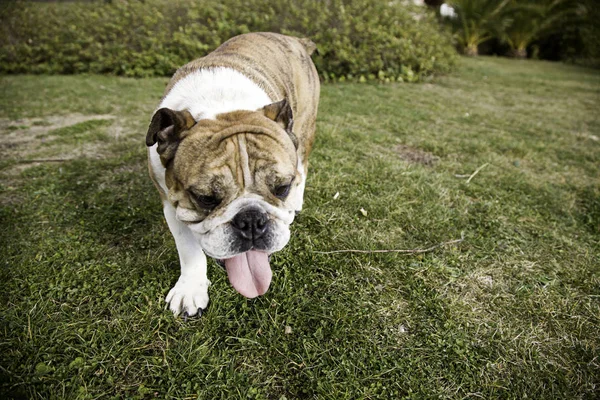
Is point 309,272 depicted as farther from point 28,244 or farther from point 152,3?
point 152,3

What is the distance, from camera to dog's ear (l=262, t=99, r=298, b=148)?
2533mm

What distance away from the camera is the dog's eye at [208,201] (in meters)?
2.25

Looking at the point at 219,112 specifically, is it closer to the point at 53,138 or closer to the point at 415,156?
the point at 415,156

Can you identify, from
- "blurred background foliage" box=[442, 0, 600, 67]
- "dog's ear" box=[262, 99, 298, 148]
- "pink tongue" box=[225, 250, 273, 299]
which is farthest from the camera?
"blurred background foliage" box=[442, 0, 600, 67]

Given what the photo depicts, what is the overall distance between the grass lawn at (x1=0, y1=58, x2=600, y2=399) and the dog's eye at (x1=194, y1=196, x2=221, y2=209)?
28.1 inches

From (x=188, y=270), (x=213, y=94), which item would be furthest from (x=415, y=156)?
(x=188, y=270)

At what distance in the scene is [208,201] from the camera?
7.47ft

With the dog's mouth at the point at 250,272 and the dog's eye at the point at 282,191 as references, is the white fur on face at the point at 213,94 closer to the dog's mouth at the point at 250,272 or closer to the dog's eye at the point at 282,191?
the dog's eye at the point at 282,191

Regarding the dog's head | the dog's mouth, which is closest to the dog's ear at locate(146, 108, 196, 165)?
the dog's head

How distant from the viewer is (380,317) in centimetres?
246

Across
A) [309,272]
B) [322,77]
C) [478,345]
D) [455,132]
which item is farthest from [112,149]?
[322,77]

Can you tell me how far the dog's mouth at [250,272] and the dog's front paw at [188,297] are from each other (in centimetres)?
26

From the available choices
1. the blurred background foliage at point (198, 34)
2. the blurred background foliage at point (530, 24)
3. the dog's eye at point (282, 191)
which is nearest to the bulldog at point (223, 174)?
the dog's eye at point (282, 191)

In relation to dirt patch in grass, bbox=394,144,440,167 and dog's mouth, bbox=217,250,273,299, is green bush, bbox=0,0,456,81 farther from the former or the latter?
dog's mouth, bbox=217,250,273,299
